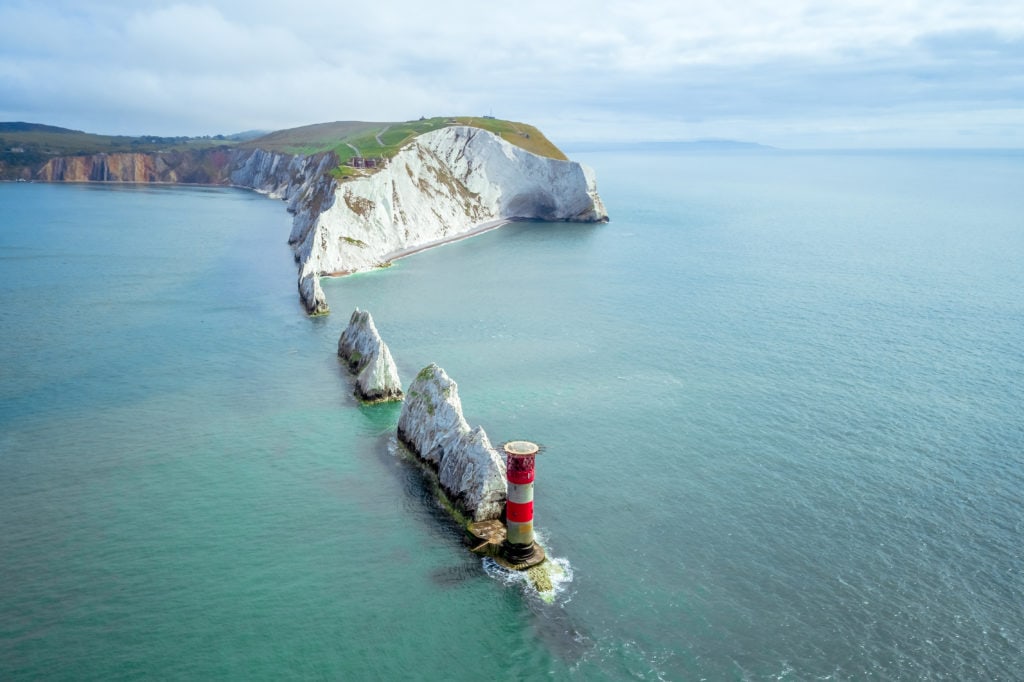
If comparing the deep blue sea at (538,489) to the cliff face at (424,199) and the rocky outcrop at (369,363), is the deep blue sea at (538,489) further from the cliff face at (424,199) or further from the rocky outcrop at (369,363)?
the cliff face at (424,199)

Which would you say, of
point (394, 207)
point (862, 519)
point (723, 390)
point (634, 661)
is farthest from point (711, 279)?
point (634, 661)

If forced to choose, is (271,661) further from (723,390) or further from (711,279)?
(711,279)

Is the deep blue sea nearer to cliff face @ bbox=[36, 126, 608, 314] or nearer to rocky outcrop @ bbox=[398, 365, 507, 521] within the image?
rocky outcrop @ bbox=[398, 365, 507, 521]

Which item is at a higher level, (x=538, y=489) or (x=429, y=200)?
(x=429, y=200)

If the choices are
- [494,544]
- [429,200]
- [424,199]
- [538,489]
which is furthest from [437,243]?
[494,544]

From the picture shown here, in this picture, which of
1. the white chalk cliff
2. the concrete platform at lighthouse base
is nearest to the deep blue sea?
the concrete platform at lighthouse base

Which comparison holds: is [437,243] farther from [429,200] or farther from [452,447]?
[452,447]
